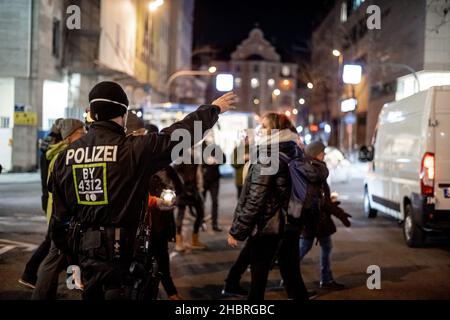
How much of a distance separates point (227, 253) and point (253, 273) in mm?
4018

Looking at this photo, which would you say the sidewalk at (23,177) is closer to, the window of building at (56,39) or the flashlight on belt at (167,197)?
the window of building at (56,39)

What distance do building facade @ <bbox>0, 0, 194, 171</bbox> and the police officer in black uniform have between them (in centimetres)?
1595

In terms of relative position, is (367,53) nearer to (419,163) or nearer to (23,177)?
(23,177)

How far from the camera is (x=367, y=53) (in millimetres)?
40000

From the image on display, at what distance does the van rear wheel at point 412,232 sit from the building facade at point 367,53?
2487 mm

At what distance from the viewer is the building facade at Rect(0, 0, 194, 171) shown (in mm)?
25759

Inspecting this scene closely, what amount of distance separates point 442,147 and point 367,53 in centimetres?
3198

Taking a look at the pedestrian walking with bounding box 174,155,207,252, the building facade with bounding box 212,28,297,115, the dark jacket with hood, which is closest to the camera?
the dark jacket with hood

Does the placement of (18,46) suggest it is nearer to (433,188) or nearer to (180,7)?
(433,188)

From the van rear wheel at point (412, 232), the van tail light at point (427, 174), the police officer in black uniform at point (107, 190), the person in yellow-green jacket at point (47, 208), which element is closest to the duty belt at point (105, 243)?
the police officer in black uniform at point (107, 190)

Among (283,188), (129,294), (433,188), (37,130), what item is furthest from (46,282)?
(37,130)

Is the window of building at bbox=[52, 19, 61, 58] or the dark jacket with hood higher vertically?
the window of building at bbox=[52, 19, 61, 58]

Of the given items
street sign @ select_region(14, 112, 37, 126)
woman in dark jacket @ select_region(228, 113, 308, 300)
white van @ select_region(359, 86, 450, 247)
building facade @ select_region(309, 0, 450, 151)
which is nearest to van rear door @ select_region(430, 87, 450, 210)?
white van @ select_region(359, 86, 450, 247)

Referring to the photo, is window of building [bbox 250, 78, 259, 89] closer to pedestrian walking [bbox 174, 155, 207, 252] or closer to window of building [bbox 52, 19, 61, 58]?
window of building [bbox 52, 19, 61, 58]
